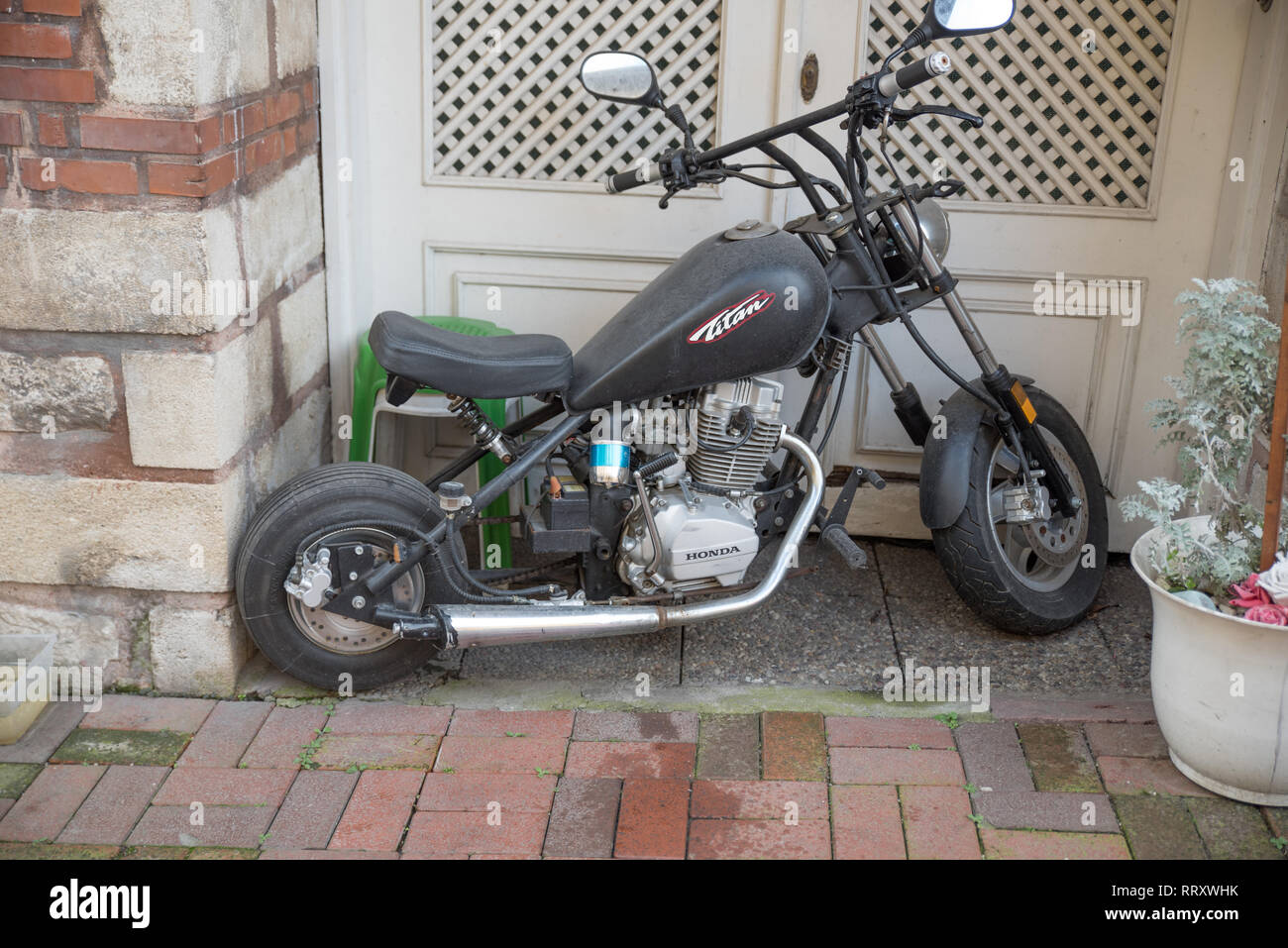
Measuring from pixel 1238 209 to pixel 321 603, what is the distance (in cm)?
256

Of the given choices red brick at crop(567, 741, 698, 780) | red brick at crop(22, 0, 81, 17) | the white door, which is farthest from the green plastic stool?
red brick at crop(22, 0, 81, 17)

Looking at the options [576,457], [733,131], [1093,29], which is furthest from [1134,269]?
[576,457]

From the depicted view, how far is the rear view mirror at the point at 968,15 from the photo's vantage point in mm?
2523

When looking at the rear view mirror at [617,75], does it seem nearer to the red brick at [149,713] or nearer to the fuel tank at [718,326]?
the fuel tank at [718,326]

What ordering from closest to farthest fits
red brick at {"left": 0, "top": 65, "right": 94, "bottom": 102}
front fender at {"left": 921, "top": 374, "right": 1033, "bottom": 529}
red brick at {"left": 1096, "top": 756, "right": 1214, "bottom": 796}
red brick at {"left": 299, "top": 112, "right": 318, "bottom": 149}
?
1. red brick at {"left": 0, "top": 65, "right": 94, "bottom": 102}
2. red brick at {"left": 1096, "top": 756, "right": 1214, "bottom": 796}
3. front fender at {"left": 921, "top": 374, "right": 1033, "bottom": 529}
4. red brick at {"left": 299, "top": 112, "right": 318, "bottom": 149}

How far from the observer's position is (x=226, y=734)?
9.54ft

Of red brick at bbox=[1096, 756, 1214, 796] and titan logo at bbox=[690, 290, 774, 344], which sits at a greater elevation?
titan logo at bbox=[690, 290, 774, 344]

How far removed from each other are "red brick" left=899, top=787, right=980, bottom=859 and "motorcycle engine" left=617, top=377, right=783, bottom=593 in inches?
27.6

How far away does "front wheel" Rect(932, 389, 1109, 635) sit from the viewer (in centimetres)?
322

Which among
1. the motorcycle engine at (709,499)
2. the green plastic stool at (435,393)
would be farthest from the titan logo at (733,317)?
the green plastic stool at (435,393)

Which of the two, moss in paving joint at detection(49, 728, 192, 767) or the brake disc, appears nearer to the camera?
moss in paving joint at detection(49, 728, 192, 767)

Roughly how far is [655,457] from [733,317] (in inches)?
15.5

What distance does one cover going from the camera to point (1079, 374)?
363 centimetres

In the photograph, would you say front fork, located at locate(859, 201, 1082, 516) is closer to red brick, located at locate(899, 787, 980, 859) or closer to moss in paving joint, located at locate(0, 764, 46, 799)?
red brick, located at locate(899, 787, 980, 859)
